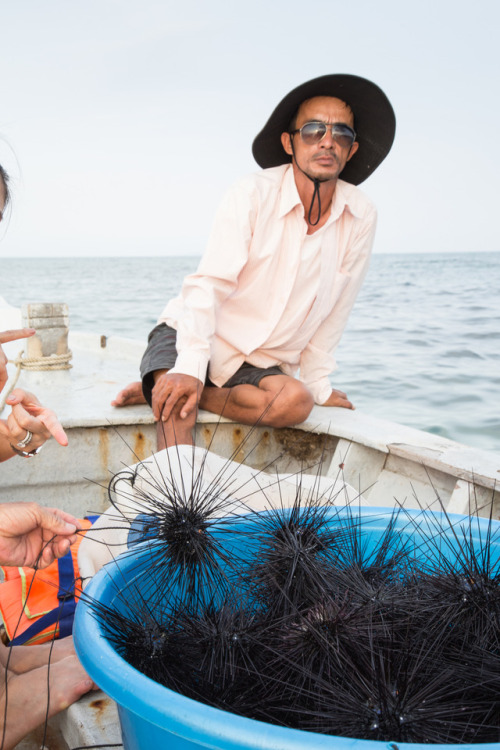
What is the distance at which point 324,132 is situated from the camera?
2.85m

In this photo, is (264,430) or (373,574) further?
(264,430)

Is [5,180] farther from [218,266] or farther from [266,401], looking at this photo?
[266,401]

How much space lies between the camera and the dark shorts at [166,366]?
9.50 feet

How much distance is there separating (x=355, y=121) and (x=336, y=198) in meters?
0.40

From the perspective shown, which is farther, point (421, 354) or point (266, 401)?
point (421, 354)

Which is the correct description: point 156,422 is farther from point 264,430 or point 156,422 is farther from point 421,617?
point 421,617

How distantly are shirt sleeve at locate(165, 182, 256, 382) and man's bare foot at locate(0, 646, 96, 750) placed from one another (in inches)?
60.2

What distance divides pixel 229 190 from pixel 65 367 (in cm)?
174

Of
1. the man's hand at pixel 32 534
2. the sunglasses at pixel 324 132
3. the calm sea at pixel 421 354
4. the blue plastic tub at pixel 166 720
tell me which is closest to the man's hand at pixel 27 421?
the man's hand at pixel 32 534

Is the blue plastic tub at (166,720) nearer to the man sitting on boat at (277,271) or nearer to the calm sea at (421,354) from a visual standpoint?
the man sitting on boat at (277,271)

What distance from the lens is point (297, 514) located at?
Result: 142 cm

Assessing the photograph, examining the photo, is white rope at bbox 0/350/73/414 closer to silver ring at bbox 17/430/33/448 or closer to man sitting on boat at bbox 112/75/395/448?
man sitting on boat at bbox 112/75/395/448

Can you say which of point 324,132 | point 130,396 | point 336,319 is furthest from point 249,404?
point 324,132

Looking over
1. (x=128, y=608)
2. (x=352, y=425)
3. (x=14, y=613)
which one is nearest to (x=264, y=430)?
(x=352, y=425)
